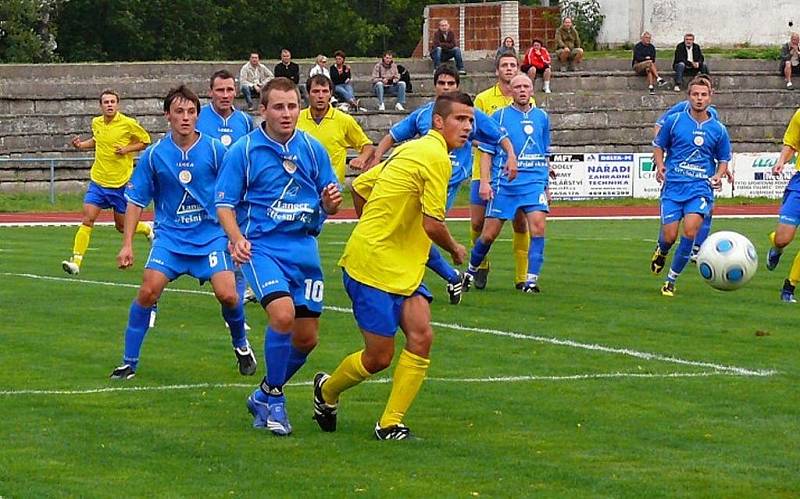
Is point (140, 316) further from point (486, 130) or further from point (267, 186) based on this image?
point (486, 130)

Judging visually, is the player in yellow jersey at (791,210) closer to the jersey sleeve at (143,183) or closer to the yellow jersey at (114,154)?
the jersey sleeve at (143,183)

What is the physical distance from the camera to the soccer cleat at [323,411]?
28.5 feet

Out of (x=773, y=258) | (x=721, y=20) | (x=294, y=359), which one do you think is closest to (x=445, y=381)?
(x=294, y=359)

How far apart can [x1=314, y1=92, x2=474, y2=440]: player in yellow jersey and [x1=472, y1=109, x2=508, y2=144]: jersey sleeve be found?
19.4 feet

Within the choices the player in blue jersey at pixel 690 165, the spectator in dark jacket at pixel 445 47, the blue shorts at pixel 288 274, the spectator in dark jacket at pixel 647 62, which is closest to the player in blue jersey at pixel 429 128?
the player in blue jersey at pixel 690 165

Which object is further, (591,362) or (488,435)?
(591,362)

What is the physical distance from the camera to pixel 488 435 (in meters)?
8.62

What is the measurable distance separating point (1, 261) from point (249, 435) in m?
12.3

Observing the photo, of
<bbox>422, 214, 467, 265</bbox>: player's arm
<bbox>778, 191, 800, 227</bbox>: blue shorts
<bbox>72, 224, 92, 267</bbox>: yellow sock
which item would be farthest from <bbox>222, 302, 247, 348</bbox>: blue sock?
<bbox>72, 224, 92, 267</bbox>: yellow sock

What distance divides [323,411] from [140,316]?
2276 mm

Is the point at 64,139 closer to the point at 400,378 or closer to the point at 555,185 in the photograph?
the point at 555,185

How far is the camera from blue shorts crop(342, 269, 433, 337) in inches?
327

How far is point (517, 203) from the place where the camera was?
15.6 meters

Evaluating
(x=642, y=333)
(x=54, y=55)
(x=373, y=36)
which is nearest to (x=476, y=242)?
(x=642, y=333)
